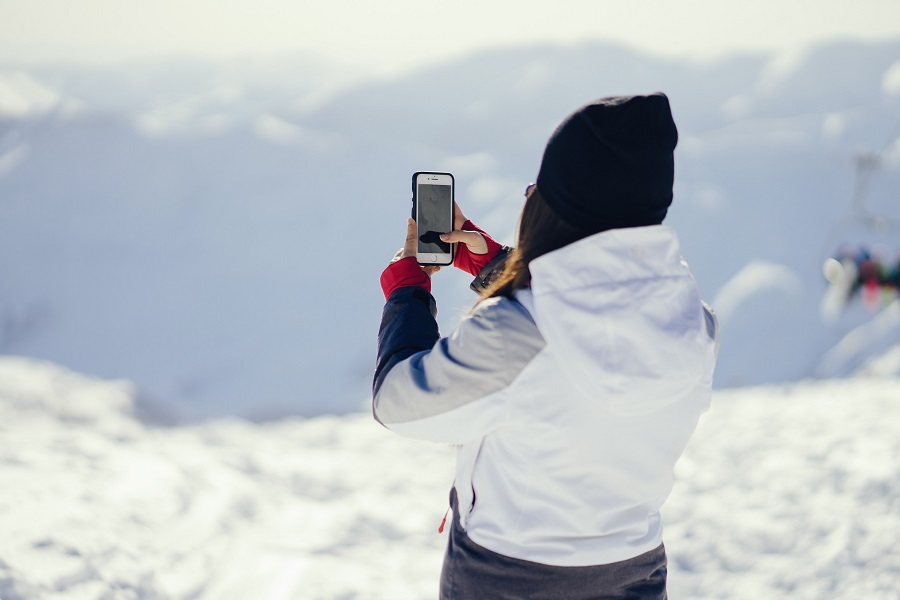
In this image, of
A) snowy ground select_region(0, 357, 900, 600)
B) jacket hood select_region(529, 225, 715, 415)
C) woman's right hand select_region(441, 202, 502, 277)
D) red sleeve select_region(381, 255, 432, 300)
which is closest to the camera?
jacket hood select_region(529, 225, 715, 415)

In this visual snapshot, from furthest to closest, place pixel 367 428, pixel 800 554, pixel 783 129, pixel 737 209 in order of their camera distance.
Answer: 1. pixel 783 129
2. pixel 737 209
3. pixel 367 428
4. pixel 800 554

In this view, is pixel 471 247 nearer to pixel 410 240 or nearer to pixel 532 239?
pixel 410 240

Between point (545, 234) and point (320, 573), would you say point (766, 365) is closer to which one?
point (320, 573)

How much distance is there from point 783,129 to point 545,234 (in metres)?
10.4

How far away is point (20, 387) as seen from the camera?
459 cm

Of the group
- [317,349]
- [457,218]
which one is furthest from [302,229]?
[457,218]

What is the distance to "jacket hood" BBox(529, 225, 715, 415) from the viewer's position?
758mm

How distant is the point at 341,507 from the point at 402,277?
2.44m

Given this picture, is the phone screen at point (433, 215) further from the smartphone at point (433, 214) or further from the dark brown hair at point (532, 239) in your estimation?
the dark brown hair at point (532, 239)

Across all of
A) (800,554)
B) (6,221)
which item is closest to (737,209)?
(800,554)

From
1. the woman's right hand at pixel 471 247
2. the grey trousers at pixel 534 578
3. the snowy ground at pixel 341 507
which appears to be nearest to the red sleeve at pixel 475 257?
the woman's right hand at pixel 471 247

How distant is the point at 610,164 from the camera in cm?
76

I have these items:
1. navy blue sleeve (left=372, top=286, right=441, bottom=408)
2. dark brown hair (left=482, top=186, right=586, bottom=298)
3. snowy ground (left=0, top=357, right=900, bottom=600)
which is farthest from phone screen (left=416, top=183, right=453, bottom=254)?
snowy ground (left=0, top=357, right=900, bottom=600)

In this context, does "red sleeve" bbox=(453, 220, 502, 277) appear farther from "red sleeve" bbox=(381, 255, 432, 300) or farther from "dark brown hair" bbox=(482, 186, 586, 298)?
"dark brown hair" bbox=(482, 186, 586, 298)
